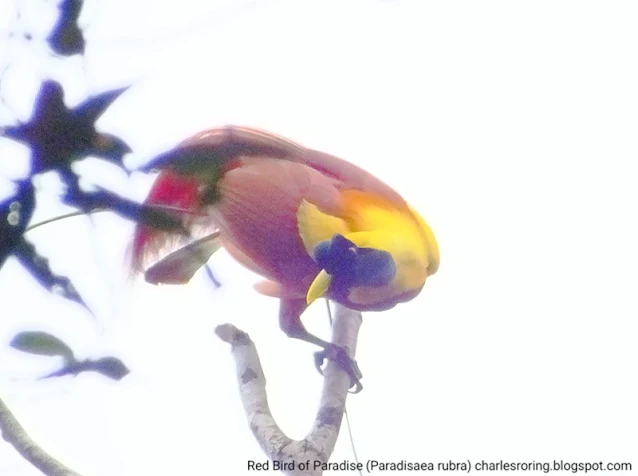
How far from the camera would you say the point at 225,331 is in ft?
3.33

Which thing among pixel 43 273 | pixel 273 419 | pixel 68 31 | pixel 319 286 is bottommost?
pixel 273 419

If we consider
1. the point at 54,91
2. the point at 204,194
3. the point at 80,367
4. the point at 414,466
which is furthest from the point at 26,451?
the point at 414,466

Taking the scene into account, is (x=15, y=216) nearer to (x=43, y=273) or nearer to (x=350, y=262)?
(x=43, y=273)

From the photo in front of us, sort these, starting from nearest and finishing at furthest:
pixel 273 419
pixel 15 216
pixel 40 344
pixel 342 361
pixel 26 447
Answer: pixel 15 216
pixel 40 344
pixel 26 447
pixel 273 419
pixel 342 361

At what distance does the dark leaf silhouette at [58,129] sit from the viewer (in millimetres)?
435

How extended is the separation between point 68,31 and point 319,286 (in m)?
0.54

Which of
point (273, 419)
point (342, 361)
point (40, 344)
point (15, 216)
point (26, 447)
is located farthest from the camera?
point (342, 361)

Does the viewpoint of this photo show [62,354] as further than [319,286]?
No

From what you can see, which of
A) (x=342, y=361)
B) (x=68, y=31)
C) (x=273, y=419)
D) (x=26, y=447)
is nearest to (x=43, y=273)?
(x=68, y=31)

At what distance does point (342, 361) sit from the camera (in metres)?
1.05

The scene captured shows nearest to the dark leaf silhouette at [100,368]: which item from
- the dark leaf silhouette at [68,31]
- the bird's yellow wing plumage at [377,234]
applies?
the dark leaf silhouette at [68,31]

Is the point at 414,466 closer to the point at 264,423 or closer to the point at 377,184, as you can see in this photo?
the point at 264,423

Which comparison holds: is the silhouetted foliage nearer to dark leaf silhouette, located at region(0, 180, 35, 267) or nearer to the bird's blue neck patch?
dark leaf silhouette, located at region(0, 180, 35, 267)

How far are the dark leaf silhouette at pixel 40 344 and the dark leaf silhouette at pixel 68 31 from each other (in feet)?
0.69
